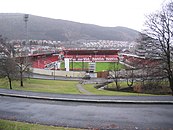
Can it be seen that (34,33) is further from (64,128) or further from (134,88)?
(64,128)

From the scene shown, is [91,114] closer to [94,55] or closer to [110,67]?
[110,67]

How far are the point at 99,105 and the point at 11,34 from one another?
149 m

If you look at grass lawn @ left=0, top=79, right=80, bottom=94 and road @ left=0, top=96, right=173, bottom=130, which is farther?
grass lawn @ left=0, top=79, right=80, bottom=94

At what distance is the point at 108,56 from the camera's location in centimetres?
10662

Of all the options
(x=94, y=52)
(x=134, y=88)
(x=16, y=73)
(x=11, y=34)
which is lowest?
(x=134, y=88)

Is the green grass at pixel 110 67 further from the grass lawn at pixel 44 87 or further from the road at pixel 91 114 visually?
the road at pixel 91 114

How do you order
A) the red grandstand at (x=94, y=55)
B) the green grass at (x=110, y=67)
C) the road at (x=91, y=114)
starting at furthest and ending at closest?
the red grandstand at (x=94, y=55)
the green grass at (x=110, y=67)
the road at (x=91, y=114)

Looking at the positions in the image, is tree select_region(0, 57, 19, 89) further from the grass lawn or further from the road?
the road

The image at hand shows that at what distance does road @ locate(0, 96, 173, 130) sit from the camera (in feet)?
40.9

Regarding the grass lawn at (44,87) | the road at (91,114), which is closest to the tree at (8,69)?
the grass lawn at (44,87)

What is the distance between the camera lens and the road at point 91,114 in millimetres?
12477

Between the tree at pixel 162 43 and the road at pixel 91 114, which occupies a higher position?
the tree at pixel 162 43

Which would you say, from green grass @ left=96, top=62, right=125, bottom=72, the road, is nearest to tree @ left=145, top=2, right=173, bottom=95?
the road

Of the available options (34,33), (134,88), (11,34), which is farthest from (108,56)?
(34,33)
